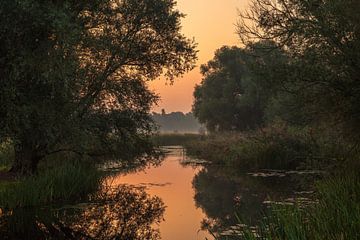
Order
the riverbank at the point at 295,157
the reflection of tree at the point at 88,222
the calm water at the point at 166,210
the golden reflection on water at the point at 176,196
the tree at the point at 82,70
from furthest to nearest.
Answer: the golden reflection on water at the point at 176,196, the calm water at the point at 166,210, the reflection of tree at the point at 88,222, the tree at the point at 82,70, the riverbank at the point at 295,157

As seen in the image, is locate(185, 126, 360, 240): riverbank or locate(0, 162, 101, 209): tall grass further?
locate(0, 162, 101, 209): tall grass

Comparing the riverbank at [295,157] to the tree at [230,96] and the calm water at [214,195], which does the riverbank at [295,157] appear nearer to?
the calm water at [214,195]

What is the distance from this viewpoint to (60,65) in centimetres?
1519

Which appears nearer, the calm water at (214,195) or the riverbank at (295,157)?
the riverbank at (295,157)

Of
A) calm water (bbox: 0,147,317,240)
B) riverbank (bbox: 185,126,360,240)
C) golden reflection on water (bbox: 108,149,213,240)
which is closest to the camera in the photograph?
riverbank (bbox: 185,126,360,240)

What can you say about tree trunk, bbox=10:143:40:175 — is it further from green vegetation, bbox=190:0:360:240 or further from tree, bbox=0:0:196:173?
green vegetation, bbox=190:0:360:240

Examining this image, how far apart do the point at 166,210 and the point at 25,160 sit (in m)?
9.49

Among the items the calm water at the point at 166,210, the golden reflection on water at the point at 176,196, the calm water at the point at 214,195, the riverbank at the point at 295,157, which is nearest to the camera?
the riverbank at the point at 295,157

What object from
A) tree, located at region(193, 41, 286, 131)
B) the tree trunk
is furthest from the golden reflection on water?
tree, located at region(193, 41, 286, 131)

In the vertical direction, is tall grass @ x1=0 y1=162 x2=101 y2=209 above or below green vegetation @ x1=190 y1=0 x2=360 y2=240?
below

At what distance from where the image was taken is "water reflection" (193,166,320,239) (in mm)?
17752

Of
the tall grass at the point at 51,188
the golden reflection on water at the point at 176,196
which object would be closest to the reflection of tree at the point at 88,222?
the tall grass at the point at 51,188

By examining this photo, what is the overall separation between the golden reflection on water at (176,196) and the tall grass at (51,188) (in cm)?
361

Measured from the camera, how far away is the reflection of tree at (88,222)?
15530mm
